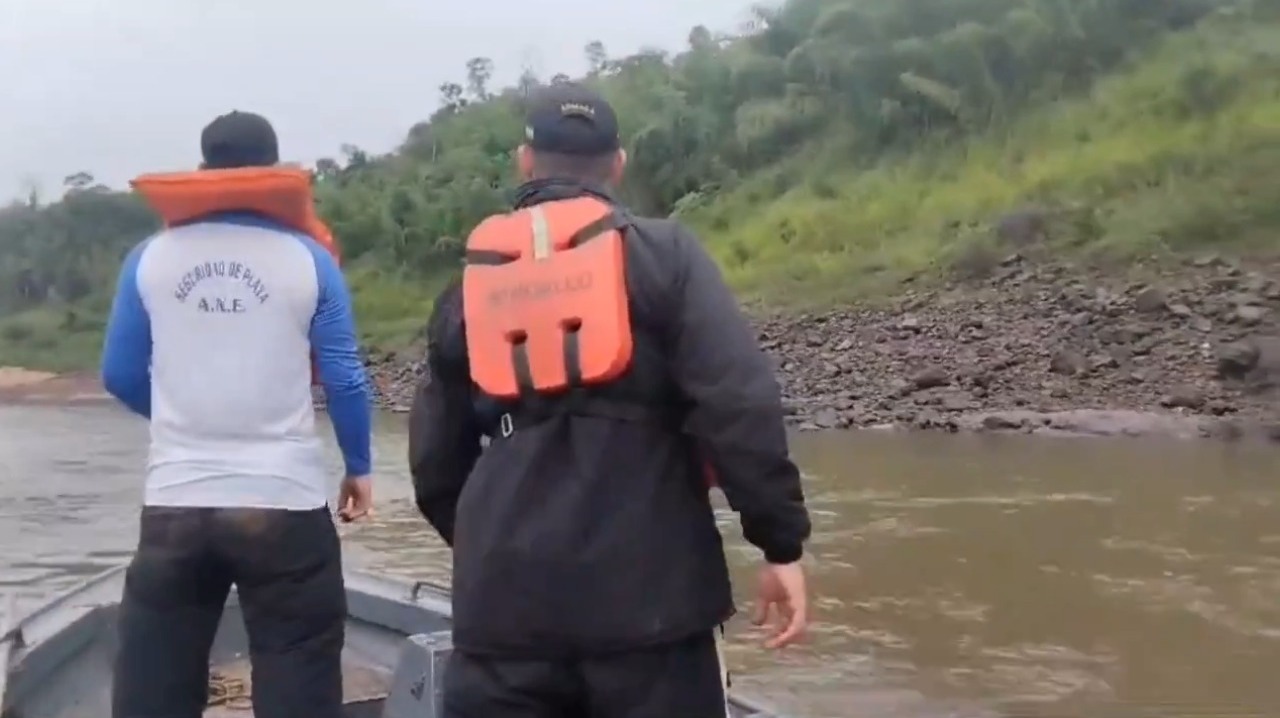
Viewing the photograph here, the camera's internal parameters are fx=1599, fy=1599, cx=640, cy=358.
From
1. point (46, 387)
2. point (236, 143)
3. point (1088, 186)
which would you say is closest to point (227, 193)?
point (236, 143)

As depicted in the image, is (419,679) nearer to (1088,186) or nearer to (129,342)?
(129,342)

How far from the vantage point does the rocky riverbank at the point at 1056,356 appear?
56.5 feet

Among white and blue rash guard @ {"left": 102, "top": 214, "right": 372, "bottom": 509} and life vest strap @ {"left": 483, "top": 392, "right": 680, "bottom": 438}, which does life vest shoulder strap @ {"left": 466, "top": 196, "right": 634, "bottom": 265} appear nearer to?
life vest strap @ {"left": 483, "top": 392, "right": 680, "bottom": 438}

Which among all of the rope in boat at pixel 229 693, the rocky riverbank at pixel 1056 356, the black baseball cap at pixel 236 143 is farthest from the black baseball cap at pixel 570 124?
the rocky riverbank at pixel 1056 356

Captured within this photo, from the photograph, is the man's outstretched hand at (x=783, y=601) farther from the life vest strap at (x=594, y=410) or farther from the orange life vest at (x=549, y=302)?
the life vest strap at (x=594, y=410)

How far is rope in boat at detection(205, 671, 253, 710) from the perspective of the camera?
457cm

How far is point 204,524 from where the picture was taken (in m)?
2.87

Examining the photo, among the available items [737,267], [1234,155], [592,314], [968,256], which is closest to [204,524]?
[592,314]

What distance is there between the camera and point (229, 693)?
4.68 meters

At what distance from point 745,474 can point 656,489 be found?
0.13 meters

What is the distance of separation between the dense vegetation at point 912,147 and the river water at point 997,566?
7.88 m

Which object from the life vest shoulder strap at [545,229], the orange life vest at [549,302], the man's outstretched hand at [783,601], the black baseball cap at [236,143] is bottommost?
the man's outstretched hand at [783,601]

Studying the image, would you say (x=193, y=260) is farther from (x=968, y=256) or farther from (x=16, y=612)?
(x=968, y=256)

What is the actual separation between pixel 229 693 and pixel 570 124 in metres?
2.86
